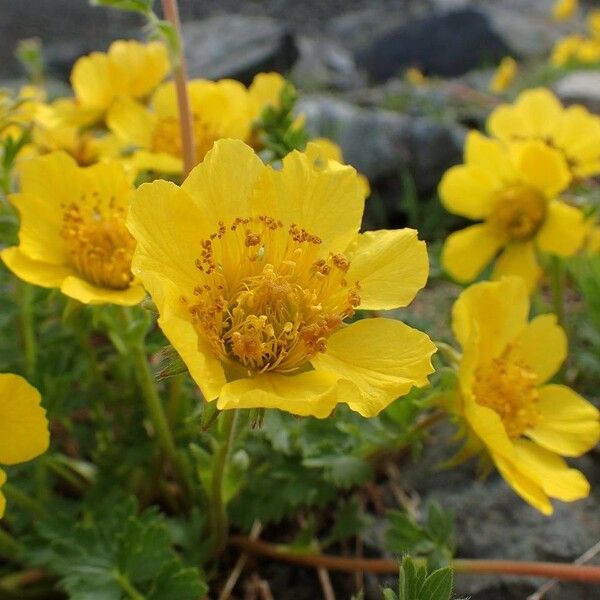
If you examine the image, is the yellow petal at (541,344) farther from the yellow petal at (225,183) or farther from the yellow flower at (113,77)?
the yellow flower at (113,77)

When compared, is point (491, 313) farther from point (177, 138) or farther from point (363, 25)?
point (363, 25)

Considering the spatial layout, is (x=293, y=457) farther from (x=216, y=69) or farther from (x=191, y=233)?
(x=216, y=69)

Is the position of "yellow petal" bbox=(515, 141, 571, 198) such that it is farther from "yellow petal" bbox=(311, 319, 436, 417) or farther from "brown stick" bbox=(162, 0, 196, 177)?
"yellow petal" bbox=(311, 319, 436, 417)

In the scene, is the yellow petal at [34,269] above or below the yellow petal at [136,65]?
below

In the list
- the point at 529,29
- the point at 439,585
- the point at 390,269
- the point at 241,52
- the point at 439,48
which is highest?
the point at 390,269

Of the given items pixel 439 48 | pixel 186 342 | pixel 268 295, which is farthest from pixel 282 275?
pixel 439 48

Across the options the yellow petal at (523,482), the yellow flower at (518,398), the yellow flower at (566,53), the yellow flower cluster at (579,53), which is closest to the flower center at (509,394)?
the yellow flower at (518,398)

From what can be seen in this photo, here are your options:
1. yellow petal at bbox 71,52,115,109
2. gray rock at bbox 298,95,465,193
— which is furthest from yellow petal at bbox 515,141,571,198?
gray rock at bbox 298,95,465,193
